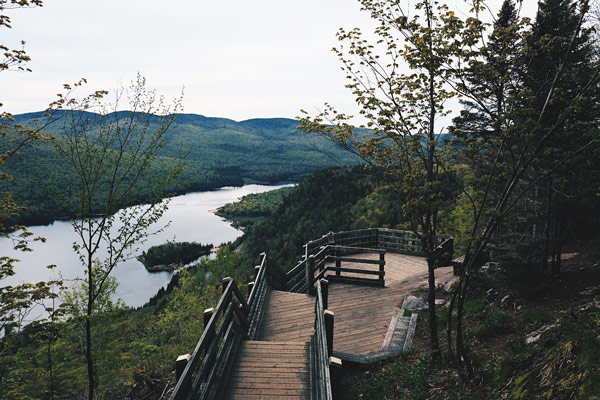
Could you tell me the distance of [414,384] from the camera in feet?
22.1

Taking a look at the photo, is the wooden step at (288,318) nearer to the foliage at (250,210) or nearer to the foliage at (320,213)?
the foliage at (320,213)

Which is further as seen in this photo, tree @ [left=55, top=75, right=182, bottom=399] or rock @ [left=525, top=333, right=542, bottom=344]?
tree @ [left=55, top=75, right=182, bottom=399]

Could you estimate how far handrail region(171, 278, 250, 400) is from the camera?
4445 millimetres

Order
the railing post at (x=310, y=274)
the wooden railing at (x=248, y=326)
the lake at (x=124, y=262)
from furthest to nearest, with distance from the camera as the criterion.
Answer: the lake at (x=124, y=262) → the railing post at (x=310, y=274) → the wooden railing at (x=248, y=326)

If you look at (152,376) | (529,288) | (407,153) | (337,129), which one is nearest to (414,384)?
(529,288)

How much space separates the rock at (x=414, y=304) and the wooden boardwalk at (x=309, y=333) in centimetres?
29

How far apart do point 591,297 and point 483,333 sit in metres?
2.66

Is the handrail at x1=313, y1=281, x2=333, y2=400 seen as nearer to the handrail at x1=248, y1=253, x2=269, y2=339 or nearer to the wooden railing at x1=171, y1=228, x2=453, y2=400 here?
the wooden railing at x1=171, y1=228, x2=453, y2=400

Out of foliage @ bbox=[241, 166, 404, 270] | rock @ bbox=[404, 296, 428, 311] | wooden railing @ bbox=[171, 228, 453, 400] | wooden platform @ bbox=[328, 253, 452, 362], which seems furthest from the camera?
foliage @ bbox=[241, 166, 404, 270]

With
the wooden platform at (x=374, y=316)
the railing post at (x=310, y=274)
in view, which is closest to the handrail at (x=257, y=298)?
the railing post at (x=310, y=274)

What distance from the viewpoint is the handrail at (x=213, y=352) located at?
4.45m

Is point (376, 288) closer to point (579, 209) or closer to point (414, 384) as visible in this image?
point (414, 384)

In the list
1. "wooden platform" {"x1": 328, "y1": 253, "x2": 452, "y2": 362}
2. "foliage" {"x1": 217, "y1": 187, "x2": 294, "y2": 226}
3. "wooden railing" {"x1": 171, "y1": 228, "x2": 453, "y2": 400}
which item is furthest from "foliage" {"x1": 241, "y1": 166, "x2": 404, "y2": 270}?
"foliage" {"x1": 217, "y1": 187, "x2": 294, "y2": 226}

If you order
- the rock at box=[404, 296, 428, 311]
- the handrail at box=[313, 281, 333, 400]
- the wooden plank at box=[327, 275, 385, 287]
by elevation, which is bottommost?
the rock at box=[404, 296, 428, 311]
